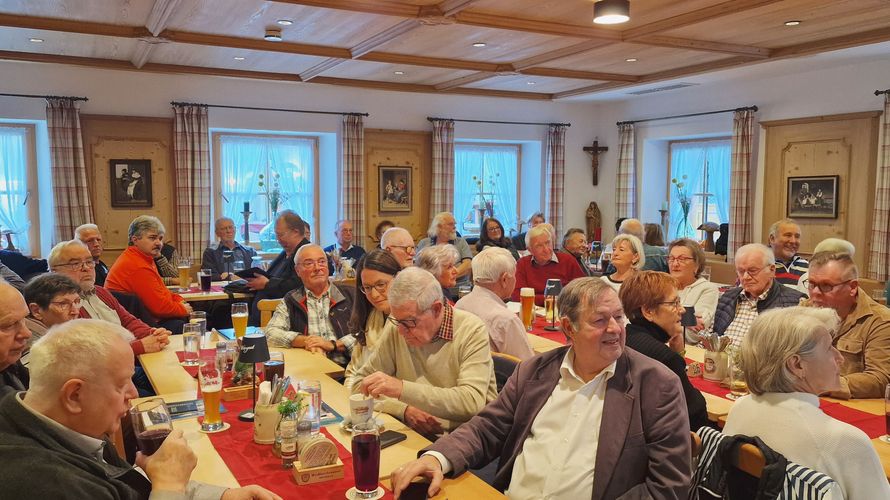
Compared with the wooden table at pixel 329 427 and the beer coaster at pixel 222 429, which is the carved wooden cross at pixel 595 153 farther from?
the beer coaster at pixel 222 429

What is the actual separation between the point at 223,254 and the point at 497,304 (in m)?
4.83

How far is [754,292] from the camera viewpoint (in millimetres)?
4250

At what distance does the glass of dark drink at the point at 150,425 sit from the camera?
6.46ft

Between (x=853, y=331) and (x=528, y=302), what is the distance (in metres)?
1.95

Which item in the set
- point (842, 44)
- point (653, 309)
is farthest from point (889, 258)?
point (653, 309)

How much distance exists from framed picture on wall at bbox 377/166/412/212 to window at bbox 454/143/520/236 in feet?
3.46

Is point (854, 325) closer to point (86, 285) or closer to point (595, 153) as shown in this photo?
point (86, 285)

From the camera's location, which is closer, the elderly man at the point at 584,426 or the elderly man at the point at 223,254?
the elderly man at the point at 584,426

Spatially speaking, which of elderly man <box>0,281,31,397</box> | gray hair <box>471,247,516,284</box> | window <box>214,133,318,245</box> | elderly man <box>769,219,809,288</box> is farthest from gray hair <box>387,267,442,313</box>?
window <box>214,133,318,245</box>

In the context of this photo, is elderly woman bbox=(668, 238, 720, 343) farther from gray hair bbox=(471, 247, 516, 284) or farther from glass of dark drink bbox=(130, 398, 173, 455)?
glass of dark drink bbox=(130, 398, 173, 455)

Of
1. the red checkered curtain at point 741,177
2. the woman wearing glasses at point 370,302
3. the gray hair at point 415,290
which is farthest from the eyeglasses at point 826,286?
the red checkered curtain at point 741,177

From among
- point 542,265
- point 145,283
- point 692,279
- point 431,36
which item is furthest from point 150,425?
point 431,36

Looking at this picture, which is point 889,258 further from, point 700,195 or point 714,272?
point 700,195

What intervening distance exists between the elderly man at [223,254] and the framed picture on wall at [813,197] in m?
6.85
